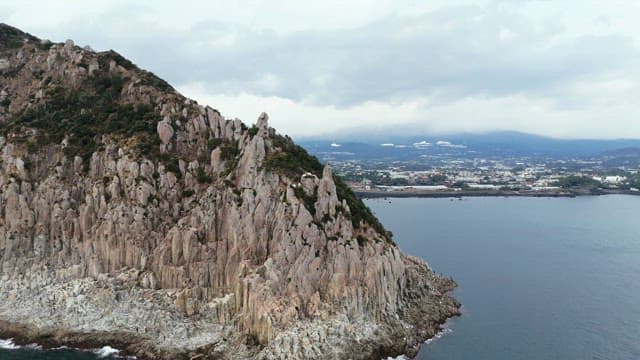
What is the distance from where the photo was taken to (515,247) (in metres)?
96.9

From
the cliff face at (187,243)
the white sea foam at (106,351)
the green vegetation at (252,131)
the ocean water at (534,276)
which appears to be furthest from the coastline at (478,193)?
the white sea foam at (106,351)

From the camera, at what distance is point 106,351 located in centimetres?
4856

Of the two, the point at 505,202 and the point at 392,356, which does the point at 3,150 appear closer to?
the point at 392,356

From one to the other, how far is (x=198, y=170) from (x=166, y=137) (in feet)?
17.2

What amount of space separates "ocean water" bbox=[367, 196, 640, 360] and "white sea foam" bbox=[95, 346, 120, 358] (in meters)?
26.8

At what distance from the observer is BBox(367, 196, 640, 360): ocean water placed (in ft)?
171

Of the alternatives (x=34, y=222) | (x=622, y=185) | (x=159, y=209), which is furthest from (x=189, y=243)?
(x=622, y=185)

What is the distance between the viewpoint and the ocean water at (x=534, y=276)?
171ft

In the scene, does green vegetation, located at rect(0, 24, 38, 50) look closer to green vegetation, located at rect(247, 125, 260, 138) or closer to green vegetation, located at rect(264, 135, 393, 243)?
green vegetation, located at rect(247, 125, 260, 138)

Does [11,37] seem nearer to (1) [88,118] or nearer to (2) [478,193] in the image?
(1) [88,118]

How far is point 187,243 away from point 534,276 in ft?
160

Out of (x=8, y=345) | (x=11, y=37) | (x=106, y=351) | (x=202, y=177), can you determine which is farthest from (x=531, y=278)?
(x=11, y=37)

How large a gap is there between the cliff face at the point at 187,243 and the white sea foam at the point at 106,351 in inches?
45.7

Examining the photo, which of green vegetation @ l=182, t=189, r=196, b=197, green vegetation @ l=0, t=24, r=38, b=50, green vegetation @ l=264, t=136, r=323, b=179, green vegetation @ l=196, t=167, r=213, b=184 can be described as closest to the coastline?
green vegetation @ l=0, t=24, r=38, b=50
